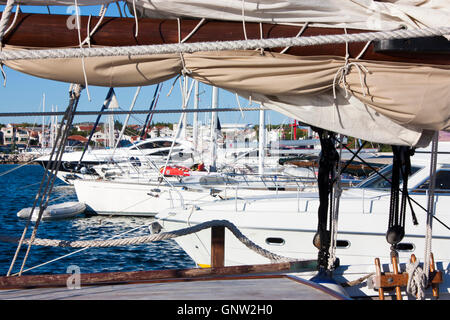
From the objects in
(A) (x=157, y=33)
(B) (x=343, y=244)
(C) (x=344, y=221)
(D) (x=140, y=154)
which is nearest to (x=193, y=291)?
(A) (x=157, y=33)

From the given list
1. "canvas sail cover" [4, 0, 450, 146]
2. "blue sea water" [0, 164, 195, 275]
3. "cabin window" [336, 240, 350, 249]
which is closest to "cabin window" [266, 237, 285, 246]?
"cabin window" [336, 240, 350, 249]

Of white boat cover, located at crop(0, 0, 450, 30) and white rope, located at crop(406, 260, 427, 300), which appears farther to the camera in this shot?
white rope, located at crop(406, 260, 427, 300)

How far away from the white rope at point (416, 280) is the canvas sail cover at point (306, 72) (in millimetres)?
1371

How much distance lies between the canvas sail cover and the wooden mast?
0.21 ft

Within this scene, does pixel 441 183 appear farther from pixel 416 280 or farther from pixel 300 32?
pixel 300 32

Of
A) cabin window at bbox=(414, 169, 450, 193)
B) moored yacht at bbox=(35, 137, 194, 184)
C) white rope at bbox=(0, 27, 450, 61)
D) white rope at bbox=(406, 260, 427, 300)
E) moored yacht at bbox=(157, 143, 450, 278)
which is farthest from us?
moored yacht at bbox=(35, 137, 194, 184)

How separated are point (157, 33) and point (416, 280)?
295 centimetres

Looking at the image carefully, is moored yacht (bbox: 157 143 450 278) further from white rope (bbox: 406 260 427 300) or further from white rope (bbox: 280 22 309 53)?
white rope (bbox: 280 22 309 53)

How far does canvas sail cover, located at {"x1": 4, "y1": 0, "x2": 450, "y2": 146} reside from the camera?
10.8 feet

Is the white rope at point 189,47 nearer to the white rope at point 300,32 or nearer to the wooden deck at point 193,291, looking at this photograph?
the white rope at point 300,32

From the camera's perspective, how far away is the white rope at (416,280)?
173 inches

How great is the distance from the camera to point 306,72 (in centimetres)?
339

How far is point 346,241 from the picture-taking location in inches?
308

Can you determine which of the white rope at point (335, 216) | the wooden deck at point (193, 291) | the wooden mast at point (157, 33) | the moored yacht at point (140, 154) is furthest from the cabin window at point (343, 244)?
the moored yacht at point (140, 154)
